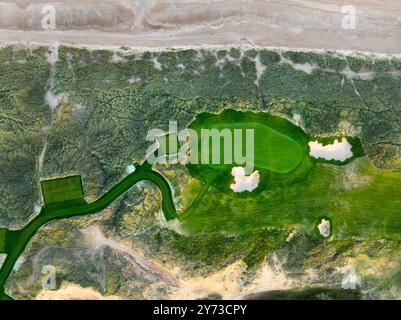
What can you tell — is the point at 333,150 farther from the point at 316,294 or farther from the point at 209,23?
the point at 209,23

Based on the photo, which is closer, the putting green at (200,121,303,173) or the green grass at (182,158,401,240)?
the green grass at (182,158,401,240)

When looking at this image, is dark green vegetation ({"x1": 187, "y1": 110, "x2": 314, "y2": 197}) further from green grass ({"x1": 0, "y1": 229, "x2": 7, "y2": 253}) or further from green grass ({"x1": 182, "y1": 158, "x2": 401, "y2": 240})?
green grass ({"x1": 0, "y1": 229, "x2": 7, "y2": 253})

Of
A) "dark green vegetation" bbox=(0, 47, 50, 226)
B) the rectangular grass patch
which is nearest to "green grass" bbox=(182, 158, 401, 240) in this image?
the rectangular grass patch

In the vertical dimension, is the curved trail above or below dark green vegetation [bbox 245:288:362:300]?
above

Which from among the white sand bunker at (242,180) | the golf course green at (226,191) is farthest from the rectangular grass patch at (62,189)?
the white sand bunker at (242,180)

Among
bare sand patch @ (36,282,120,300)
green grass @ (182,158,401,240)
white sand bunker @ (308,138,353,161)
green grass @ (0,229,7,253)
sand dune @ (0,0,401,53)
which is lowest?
bare sand patch @ (36,282,120,300)

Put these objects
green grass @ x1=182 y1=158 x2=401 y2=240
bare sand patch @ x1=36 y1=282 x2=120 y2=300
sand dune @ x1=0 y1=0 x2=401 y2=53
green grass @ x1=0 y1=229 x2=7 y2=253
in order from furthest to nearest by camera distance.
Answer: sand dune @ x1=0 y1=0 x2=401 y2=53
green grass @ x1=182 y1=158 x2=401 y2=240
green grass @ x1=0 y1=229 x2=7 y2=253
bare sand patch @ x1=36 y1=282 x2=120 y2=300

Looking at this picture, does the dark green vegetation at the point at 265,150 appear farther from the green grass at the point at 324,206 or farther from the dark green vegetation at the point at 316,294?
the dark green vegetation at the point at 316,294
